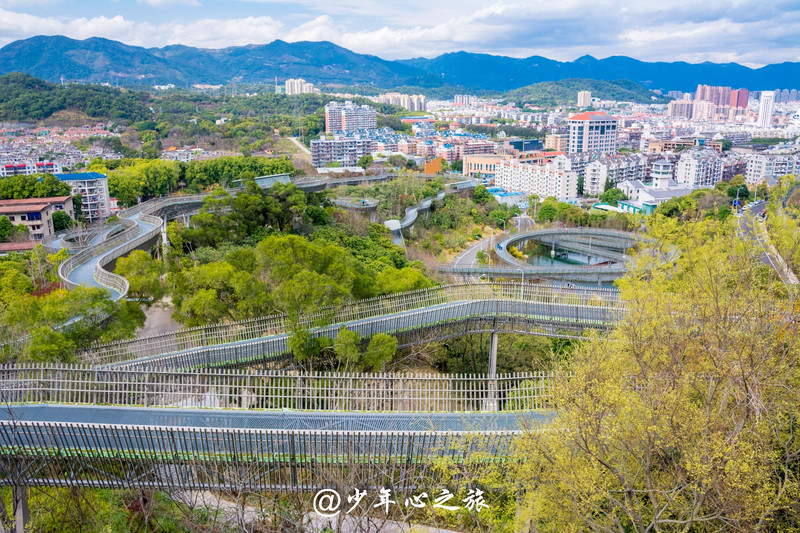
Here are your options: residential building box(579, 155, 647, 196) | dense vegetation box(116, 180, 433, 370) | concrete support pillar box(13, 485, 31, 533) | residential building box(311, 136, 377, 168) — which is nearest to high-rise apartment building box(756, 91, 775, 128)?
residential building box(579, 155, 647, 196)

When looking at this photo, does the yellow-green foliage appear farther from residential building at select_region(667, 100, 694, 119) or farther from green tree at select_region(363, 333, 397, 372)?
residential building at select_region(667, 100, 694, 119)

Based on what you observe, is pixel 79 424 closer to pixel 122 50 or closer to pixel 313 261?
pixel 313 261

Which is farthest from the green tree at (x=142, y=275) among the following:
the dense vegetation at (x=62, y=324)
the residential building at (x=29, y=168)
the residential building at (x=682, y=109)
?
the residential building at (x=682, y=109)

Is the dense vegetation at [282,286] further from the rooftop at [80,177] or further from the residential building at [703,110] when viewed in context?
the residential building at [703,110]

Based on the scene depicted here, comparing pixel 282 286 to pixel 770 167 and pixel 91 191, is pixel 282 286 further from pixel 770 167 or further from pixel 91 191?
pixel 770 167

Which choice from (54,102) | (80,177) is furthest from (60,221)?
(54,102)

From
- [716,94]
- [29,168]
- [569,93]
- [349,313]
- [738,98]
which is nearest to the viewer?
[349,313]

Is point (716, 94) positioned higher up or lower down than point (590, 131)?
higher up
